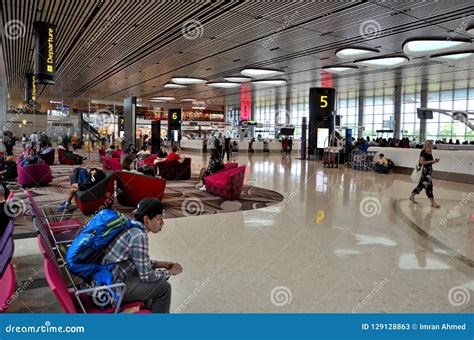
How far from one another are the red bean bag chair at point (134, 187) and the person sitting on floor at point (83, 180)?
390mm

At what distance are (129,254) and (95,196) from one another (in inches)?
195

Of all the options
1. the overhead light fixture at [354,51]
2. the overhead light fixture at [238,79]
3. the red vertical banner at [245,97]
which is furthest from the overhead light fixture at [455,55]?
the red vertical banner at [245,97]

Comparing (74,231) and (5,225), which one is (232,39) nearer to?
(74,231)

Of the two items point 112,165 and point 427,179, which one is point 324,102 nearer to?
point 112,165

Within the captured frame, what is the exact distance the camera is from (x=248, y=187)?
1134 centimetres

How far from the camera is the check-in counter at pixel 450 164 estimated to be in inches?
530

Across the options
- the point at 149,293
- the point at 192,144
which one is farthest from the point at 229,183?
the point at 192,144

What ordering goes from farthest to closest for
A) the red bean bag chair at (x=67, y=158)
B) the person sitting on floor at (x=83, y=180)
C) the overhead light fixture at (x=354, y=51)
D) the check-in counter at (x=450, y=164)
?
the red bean bag chair at (x=67, y=158), the overhead light fixture at (x=354, y=51), the check-in counter at (x=450, y=164), the person sitting on floor at (x=83, y=180)

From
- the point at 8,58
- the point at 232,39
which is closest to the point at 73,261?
the point at 232,39

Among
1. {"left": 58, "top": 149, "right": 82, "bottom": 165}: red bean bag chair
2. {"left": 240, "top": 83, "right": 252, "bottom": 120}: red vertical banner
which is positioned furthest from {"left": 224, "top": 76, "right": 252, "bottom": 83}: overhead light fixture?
{"left": 58, "top": 149, "right": 82, "bottom": 165}: red bean bag chair

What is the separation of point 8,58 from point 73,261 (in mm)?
20800

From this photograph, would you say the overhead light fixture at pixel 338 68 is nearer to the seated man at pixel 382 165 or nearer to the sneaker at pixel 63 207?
the seated man at pixel 382 165

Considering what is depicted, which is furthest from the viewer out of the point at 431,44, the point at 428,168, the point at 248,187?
the point at 431,44

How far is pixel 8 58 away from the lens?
1964 centimetres
